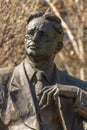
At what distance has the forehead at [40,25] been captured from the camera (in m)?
7.63

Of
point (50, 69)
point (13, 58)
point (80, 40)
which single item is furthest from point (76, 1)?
point (50, 69)

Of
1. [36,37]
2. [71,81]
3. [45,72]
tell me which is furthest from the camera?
[71,81]

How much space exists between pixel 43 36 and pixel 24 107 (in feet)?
1.96

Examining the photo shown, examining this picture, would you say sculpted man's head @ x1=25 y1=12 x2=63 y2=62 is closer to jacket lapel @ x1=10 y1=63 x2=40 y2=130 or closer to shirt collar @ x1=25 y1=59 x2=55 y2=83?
shirt collar @ x1=25 y1=59 x2=55 y2=83

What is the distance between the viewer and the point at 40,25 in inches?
301

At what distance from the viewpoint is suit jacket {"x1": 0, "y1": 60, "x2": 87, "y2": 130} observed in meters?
7.62

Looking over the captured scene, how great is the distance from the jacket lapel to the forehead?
0.40 meters

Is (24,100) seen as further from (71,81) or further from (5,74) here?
(71,81)

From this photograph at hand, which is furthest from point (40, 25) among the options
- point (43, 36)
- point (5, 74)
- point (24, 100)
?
point (24, 100)

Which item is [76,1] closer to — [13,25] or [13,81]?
[13,25]

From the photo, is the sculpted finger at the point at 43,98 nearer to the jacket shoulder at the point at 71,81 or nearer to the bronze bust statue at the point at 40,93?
the bronze bust statue at the point at 40,93

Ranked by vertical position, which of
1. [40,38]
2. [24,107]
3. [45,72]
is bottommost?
[24,107]

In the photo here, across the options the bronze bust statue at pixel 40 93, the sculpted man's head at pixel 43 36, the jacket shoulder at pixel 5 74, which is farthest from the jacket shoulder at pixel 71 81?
the jacket shoulder at pixel 5 74

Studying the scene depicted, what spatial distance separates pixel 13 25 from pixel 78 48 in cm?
997
